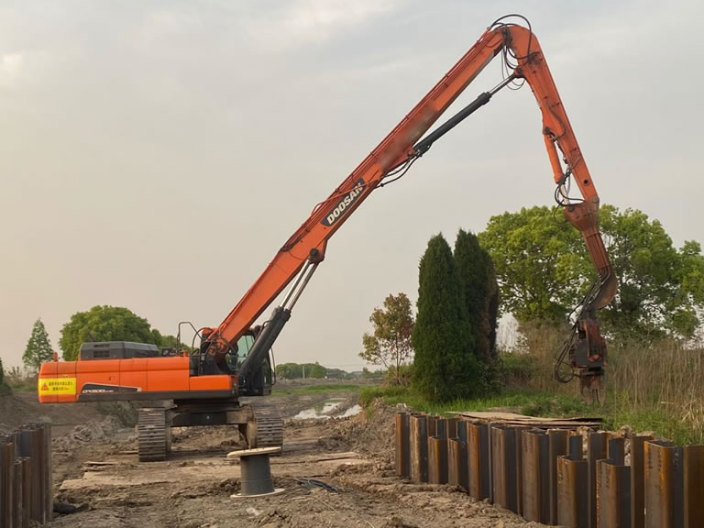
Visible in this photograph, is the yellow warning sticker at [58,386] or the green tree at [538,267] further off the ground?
the green tree at [538,267]

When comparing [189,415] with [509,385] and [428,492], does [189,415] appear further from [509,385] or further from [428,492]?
[509,385]

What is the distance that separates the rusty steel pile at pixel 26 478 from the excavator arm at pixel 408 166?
5.51 meters

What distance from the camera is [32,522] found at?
8984 millimetres

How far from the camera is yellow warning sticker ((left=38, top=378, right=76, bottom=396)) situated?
15.3 metres

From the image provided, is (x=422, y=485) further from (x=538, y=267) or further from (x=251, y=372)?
(x=538, y=267)

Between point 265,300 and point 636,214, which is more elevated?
point 636,214

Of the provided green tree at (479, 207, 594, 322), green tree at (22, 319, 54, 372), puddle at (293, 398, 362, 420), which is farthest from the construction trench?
green tree at (22, 319, 54, 372)

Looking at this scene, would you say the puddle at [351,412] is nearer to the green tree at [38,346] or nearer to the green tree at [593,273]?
the green tree at [593,273]

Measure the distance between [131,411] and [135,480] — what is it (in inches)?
830

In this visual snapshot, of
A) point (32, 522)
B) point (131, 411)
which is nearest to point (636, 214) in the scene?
point (131, 411)

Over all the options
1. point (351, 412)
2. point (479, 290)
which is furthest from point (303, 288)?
point (351, 412)

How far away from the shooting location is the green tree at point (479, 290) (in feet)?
69.5

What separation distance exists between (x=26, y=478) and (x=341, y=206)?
323 inches

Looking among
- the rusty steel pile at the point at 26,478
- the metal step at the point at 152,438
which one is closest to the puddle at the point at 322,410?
the metal step at the point at 152,438
